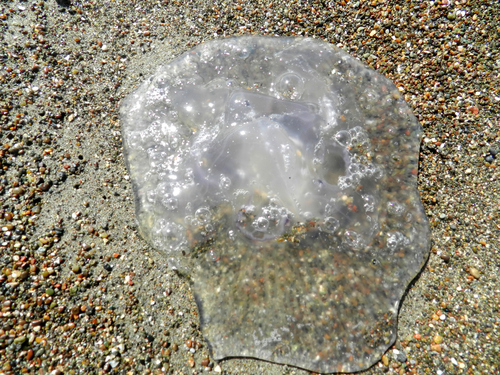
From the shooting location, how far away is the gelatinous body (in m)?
2.18

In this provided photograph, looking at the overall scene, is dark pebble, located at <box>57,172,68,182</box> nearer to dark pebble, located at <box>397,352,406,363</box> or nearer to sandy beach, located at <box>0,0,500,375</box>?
sandy beach, located at <box>0,0,500,375</box>

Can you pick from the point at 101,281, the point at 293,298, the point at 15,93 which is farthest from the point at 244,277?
the point at 15,93

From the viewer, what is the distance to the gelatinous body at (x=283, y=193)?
2.18 m

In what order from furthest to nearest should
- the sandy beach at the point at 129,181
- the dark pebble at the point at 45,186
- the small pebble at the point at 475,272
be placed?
the dark pebble at the point at 45,186 < the small pebble at the point at 475,272 < the sandy beach at the point at 129,181

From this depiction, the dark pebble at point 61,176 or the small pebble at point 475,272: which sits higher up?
the dark pebble at point 61,176

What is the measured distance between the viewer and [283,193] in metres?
2.49

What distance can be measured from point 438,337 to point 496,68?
2221 mm

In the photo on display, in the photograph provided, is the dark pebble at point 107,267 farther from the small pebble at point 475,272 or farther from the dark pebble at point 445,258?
the small pebble at point 475,272

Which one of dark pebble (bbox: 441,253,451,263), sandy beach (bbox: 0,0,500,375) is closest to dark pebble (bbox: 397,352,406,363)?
sandy beach (bbox: 0,0,500,375)

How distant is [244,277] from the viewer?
2.29 meters

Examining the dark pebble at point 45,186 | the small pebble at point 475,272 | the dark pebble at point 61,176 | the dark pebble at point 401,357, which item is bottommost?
the dark pebble at point 401,357

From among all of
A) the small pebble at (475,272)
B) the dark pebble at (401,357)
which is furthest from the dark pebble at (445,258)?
the dark pebble at (401,357)

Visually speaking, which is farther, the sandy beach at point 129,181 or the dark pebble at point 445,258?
the dark pebble at point 445,258

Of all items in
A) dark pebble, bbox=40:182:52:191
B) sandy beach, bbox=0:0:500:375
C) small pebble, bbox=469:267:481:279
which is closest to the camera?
sandy beach, bbox=0:0:500:375
